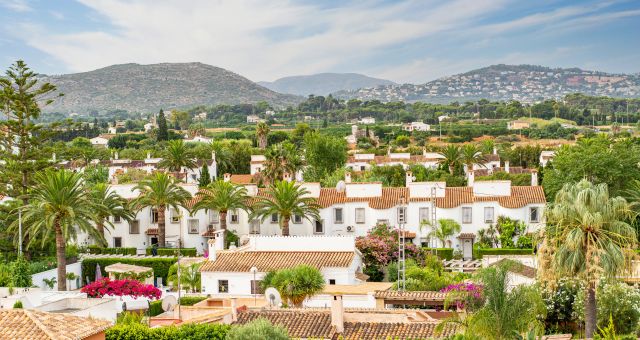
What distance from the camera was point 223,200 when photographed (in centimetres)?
4472

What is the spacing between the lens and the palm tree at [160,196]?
44219mm

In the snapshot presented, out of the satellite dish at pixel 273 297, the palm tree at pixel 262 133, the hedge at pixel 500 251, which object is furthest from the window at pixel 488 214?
the palm tree at pixel 262 133

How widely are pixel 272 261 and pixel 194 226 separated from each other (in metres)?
15.0

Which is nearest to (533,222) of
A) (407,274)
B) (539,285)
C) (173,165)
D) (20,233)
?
(407,274)

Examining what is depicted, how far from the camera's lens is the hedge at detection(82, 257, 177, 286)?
40156mm

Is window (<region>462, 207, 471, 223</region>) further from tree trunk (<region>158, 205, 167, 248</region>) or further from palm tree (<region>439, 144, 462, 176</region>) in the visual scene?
palm tree (<region>439, 144, 462, 176</region>)

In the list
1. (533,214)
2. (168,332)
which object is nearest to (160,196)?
(533,214)

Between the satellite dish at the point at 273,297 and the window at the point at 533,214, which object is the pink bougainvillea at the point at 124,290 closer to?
the satellite dish at the point at 273,297

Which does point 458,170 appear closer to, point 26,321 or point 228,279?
point 228,279

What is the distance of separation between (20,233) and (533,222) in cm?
2616

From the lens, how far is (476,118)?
199000 millimetres

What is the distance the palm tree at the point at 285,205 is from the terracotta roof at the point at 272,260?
9.10 meters

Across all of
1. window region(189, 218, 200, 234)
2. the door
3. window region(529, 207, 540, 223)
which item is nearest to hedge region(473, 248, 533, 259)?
the door

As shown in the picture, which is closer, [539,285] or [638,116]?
[539,285]
